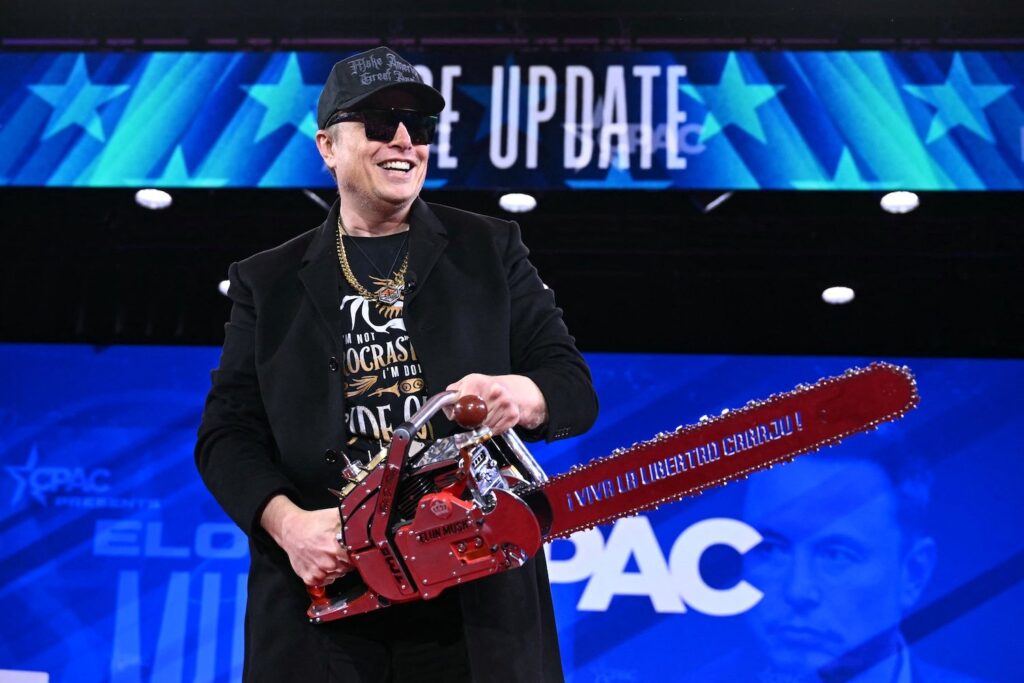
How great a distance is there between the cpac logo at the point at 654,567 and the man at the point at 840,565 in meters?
0.08

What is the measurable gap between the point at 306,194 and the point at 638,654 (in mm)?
2469

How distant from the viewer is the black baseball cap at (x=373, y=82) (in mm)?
2066

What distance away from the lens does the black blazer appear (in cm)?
190

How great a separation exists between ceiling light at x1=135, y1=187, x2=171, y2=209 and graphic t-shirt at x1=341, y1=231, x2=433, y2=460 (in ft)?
12.3

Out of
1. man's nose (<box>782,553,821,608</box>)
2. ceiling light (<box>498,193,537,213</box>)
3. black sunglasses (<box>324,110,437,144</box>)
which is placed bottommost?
black sunglasses (<box>324,110,437,144</box>)

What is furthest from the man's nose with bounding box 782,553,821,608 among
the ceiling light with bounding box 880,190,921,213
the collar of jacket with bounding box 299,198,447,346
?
the collar of jacket with bounding box 299,198,447,346

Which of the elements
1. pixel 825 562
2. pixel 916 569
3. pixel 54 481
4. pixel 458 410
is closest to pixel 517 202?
pixel 825 562

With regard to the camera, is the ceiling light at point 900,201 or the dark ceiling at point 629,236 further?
the ceiling light at point 900,201

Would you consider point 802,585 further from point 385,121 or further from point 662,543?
point 385,121

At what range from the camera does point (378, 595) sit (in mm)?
1818

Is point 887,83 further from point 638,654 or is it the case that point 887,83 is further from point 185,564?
point 185,564

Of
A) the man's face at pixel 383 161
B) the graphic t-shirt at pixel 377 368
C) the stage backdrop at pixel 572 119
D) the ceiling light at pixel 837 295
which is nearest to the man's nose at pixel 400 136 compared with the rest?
the man's face at pixel 383 161

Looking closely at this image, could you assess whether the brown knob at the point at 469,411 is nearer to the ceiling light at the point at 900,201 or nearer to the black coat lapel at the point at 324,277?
the black coat lapel at the point at 324,277

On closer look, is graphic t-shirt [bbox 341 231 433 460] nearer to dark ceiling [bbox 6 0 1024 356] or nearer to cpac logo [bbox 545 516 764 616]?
dark ceiling [bbox 6 0 1024 356]
